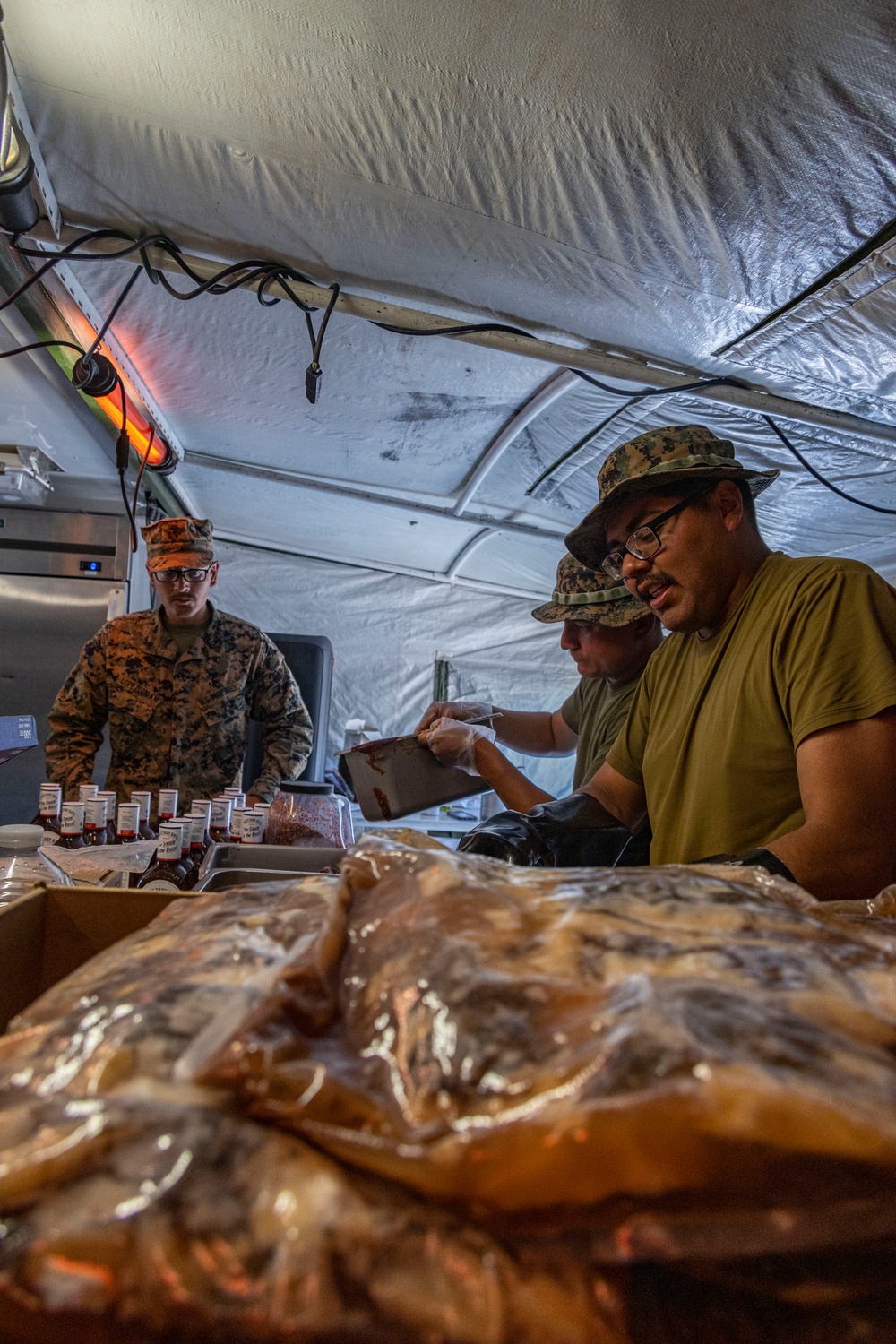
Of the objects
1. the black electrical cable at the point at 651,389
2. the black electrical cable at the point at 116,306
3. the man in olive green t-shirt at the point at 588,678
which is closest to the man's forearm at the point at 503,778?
the man in olive green t-shirt at the point at 588,678

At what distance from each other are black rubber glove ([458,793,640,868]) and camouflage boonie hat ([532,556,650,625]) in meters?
0.87

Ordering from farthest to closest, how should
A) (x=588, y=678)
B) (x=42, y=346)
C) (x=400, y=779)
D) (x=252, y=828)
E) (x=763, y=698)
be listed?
(x=588, y=678)
(x=42, y=346)
(x=400, y=779)
(x=252, y=828)
(x=763, y=698)

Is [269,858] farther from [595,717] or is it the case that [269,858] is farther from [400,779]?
[595,717]

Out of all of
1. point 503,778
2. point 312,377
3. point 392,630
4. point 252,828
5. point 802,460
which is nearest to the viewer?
point 252,828

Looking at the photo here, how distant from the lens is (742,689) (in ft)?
4.92

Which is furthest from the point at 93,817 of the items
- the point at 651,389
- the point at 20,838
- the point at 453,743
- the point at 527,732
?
the point at 651,389

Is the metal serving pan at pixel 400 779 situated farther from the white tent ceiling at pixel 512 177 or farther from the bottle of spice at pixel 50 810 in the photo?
the white tent ceiling at pixel 512 177

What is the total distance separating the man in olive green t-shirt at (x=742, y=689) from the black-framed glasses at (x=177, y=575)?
5.88 feet

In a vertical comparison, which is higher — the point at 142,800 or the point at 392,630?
the point at 392,630

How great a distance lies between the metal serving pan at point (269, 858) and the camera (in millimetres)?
1480

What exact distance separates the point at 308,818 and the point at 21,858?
0.82 metres

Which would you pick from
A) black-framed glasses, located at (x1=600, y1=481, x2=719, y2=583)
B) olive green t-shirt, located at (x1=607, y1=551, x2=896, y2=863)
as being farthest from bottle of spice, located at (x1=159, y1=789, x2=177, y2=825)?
black-framed glasses, located at (x1=600, y1=481, x2=719, y2=583)

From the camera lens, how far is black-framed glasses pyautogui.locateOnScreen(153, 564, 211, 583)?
3.19 meters

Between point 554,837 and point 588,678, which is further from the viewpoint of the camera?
point 588,678
